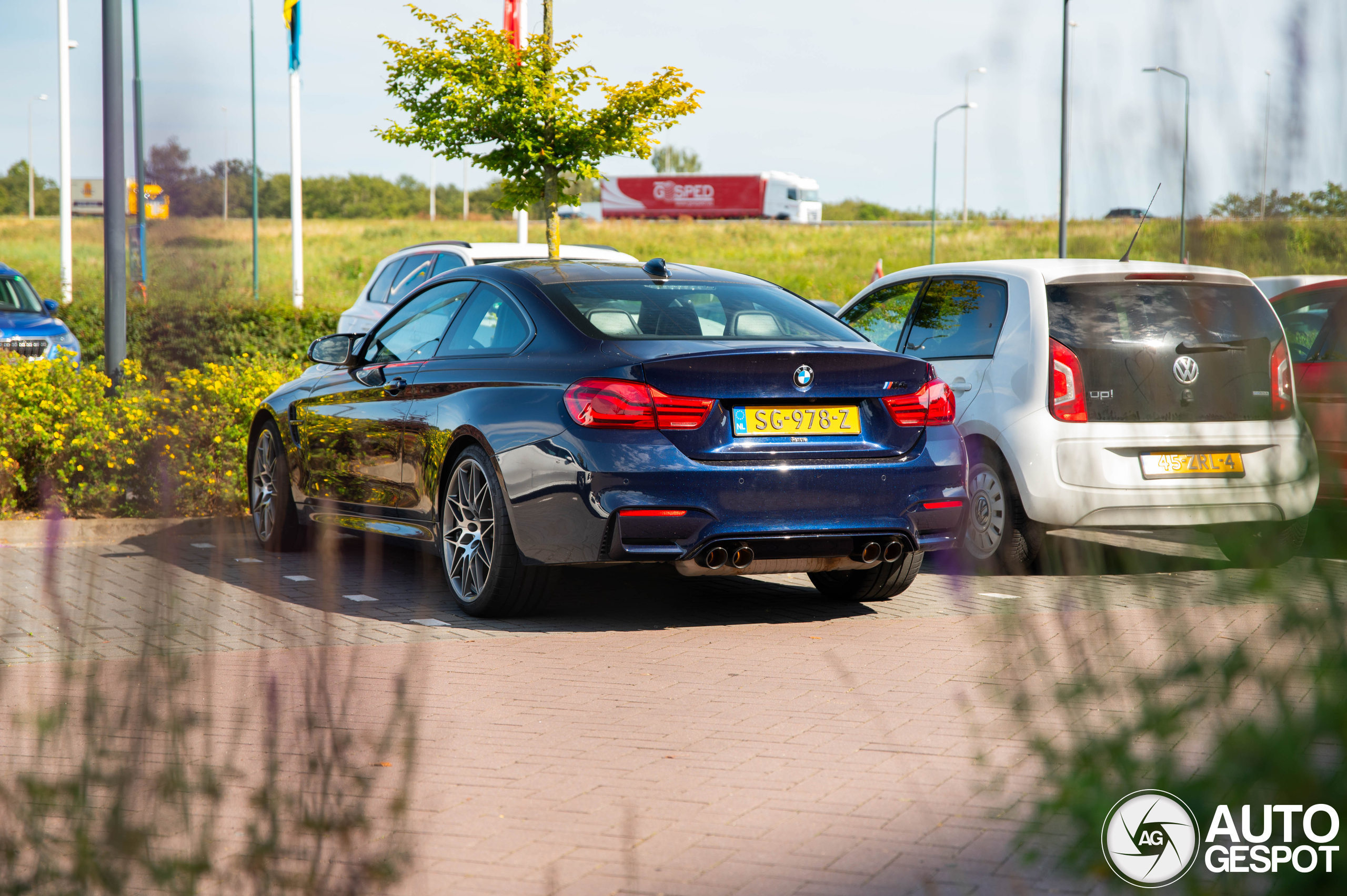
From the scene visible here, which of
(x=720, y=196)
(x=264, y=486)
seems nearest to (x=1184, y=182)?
(x=264, y=486)

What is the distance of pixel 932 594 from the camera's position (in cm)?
730

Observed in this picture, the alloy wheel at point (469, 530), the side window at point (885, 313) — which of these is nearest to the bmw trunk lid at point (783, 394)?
the alloy wheel at point (469, 530)

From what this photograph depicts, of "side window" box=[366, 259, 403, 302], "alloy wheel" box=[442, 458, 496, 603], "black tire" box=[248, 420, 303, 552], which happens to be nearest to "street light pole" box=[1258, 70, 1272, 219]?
"alloy wheel" box=[442, 458, 496, 603]

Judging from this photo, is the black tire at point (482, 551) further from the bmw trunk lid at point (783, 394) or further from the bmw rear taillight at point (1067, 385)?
the bmw rear taillight at point (1067, 385)

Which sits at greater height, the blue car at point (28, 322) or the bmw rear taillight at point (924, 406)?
the blue car at point (28, 322)

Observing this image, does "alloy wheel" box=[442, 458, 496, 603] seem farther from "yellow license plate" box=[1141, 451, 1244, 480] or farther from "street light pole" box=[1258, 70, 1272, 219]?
"street light pole" box=[1258, 70, 1272, 219]

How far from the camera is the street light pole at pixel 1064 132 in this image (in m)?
1.95

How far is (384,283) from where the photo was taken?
13172 mm

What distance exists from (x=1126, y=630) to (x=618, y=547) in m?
3.92

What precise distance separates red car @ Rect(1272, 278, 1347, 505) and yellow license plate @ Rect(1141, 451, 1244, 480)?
0.10m

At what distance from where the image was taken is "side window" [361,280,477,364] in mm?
7152

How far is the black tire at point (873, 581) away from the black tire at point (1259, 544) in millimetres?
4851

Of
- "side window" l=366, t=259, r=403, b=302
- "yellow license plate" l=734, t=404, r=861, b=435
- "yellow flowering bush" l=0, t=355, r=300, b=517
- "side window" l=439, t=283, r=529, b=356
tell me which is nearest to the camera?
"yellow license plate" l=734, t=404, r=861, b=435

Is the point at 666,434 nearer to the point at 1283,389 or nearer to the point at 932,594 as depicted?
the point at 932,594
